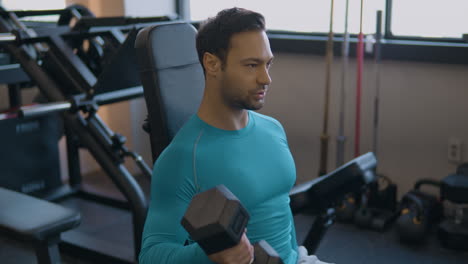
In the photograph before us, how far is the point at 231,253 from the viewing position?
2.44ft

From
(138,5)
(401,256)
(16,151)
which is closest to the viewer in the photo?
(401,256)

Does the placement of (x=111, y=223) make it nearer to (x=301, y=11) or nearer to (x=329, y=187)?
(x=301, y=11)

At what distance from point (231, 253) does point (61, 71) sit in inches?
69.1

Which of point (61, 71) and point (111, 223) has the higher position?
point (61, 71)

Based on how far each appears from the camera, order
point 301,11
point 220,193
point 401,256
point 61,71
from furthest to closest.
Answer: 1. point 301,11
2. point 401,256
3. point 61,71
4. point 220,193

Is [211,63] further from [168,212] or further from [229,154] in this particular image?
[168,212]

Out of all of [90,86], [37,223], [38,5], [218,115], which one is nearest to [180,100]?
[218,115]

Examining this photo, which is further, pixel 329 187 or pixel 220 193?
pixel 329 187

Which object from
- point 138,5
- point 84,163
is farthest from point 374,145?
point 84,163

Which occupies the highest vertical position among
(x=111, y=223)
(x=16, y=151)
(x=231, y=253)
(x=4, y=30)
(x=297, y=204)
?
(x=4, y=30)

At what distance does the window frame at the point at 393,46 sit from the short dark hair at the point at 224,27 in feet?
4.33

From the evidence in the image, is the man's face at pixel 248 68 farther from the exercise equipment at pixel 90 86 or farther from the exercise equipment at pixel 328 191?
the exercise equipment at pixel 90 86

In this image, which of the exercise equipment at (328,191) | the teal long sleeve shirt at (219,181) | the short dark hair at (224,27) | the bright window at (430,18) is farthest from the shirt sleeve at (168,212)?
the bright window at (430,18)

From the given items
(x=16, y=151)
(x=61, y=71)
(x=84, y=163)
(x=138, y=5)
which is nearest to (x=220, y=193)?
(x=61, y=71)
